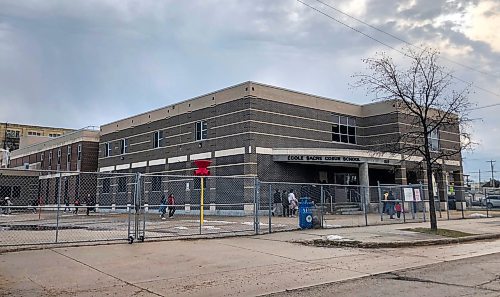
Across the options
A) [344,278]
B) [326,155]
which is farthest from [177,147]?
[344,278]

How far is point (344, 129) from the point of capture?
131 ft

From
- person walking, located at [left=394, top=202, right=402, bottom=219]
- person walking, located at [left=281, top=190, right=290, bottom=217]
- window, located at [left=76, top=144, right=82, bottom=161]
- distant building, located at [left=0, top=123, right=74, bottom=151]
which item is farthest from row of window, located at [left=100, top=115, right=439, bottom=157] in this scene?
distant building, located at [left=0, top=123, right=74, bottom=151]

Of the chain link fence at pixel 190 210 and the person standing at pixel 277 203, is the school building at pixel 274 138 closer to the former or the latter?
the chain link fence at pixel 190 210

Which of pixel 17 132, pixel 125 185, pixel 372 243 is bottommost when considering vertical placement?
pixel 372 243

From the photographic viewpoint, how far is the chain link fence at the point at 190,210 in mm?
14977

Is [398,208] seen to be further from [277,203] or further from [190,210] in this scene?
[190,210]

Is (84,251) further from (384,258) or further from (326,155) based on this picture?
(326,155)

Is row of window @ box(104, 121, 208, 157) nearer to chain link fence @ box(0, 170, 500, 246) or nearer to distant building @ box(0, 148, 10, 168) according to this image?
chain link fence @ box(0, 170, 500, 246)

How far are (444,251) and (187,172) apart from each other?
2713 centimetres

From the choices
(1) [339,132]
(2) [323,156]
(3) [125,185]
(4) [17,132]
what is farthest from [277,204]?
(4) [17,132]

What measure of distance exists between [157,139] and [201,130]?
7.14m

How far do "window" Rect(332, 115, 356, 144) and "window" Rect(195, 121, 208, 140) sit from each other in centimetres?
1068

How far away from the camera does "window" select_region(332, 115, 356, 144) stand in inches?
1535

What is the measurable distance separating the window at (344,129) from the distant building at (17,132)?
83.6 m
